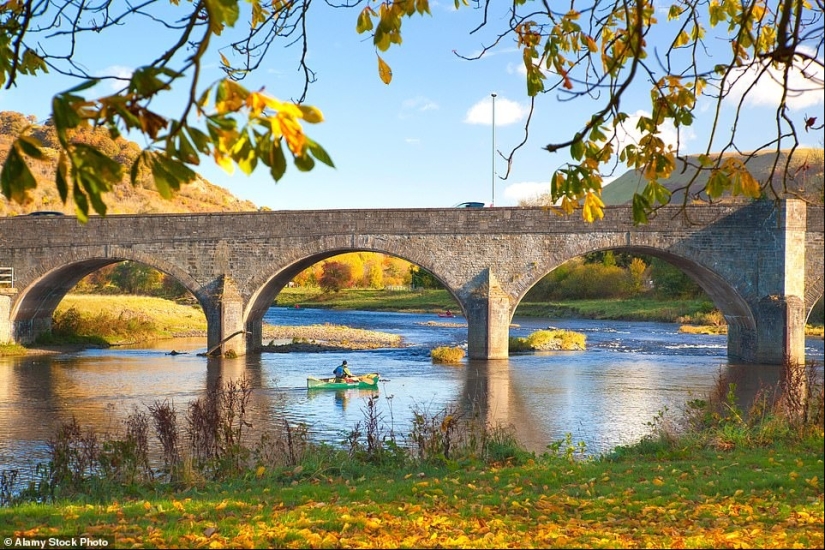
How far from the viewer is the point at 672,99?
667 centimetres

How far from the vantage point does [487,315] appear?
983 inches

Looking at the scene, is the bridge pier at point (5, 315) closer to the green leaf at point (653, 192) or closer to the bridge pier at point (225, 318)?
the bridge pier at point (225, 318)

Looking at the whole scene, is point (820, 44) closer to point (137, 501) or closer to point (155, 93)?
point (155, 93)

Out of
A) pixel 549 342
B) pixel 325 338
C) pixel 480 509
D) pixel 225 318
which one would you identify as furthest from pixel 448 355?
pixel 480 509

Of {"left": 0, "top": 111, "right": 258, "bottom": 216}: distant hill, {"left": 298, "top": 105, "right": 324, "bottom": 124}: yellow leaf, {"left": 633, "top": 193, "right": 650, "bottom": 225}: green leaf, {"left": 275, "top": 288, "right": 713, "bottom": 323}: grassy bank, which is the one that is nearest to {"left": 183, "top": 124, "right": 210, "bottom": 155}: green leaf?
{"left": 298, "top": 105, "right": 324, "bottom": 124}: yellow leaf

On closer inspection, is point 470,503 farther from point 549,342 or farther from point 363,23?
point 549,342

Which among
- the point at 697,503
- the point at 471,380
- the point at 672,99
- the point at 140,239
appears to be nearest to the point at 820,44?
the point at 672,99

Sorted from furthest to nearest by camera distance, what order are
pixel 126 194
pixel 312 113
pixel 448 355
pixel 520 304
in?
pixel 126 194, pixel 520 304, pixel 448 355, pixel 312 113

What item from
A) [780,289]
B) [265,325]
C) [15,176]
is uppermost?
[780,289]

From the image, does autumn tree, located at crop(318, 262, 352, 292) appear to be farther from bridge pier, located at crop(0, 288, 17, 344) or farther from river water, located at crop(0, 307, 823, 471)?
bridge pier, located at crop(0, 288, 17, 344)

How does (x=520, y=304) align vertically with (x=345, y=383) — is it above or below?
above

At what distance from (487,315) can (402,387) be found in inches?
225

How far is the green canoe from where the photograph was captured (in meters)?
19.6

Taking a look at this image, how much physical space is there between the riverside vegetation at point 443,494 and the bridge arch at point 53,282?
658 inches
